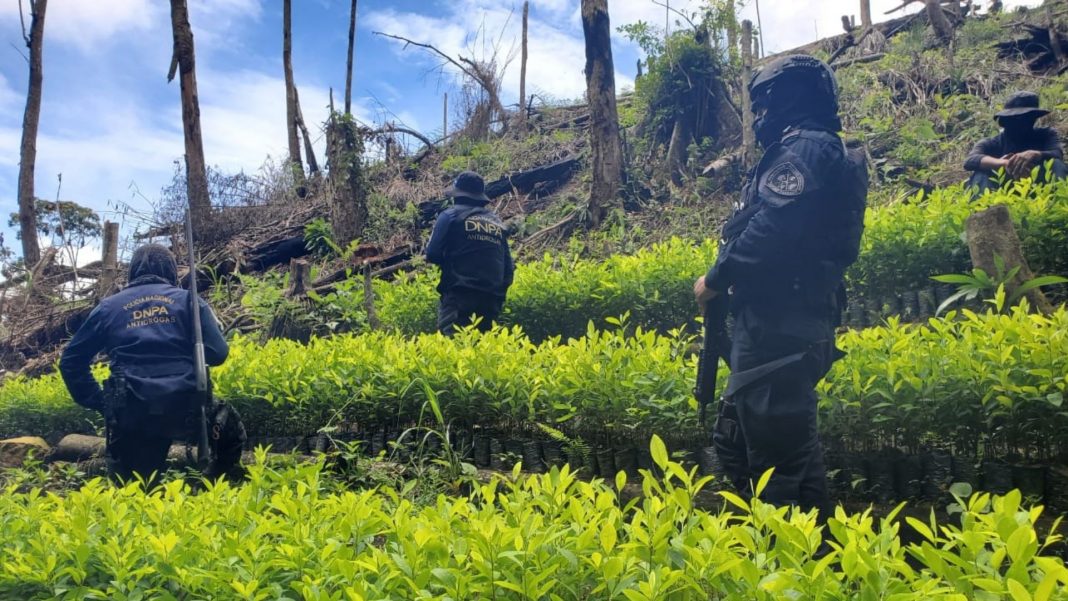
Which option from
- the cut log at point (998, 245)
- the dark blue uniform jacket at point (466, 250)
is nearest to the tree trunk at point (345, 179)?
the dark blue uniform jacket at point (466, 250)

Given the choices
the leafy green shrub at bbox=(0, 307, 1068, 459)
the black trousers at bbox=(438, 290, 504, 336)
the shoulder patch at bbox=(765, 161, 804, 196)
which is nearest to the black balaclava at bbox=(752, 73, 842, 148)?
the shoulder patch at bbox=(765, 161, 804, 196)

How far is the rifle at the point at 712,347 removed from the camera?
347cm

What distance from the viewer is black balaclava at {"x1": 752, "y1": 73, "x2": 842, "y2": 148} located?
3.22 m

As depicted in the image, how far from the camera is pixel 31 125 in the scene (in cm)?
1530

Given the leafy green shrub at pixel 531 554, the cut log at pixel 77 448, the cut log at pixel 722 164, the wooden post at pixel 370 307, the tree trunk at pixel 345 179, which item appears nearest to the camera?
the leafy green shrub at pixel 531 554

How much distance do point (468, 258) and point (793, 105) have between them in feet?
12.5

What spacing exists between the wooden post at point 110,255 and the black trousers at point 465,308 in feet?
27.1

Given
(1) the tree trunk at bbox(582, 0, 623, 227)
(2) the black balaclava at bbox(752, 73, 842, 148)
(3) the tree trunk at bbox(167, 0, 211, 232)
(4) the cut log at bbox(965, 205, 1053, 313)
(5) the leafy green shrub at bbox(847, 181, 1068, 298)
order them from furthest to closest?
(3) the tree trunk at bbox(167, 0, 211, 232)
(1) the tree trunk at bbox(582, 0, 623, 227)
(5) the leafy green shrub at bbox(847, 181, 1068, 298)
(4) the cut log at bbox(965, 205, 1053, 313)
(2) the black balaclava at bbox(752, 73, 842, 148)

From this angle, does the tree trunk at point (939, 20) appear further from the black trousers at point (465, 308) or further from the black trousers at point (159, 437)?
the black trousers at point (159, 437)

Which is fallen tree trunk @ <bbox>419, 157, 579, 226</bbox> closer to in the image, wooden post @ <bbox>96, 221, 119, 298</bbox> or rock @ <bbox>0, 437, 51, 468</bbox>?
wooden post @ <bbox>96, 221, 119, 298</bbox>

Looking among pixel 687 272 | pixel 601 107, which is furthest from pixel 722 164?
pixel 687 272

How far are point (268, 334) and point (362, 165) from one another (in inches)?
164

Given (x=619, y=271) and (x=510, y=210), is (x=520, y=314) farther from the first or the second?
(x=510, y=210)

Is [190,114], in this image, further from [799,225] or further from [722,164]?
[799,225]
